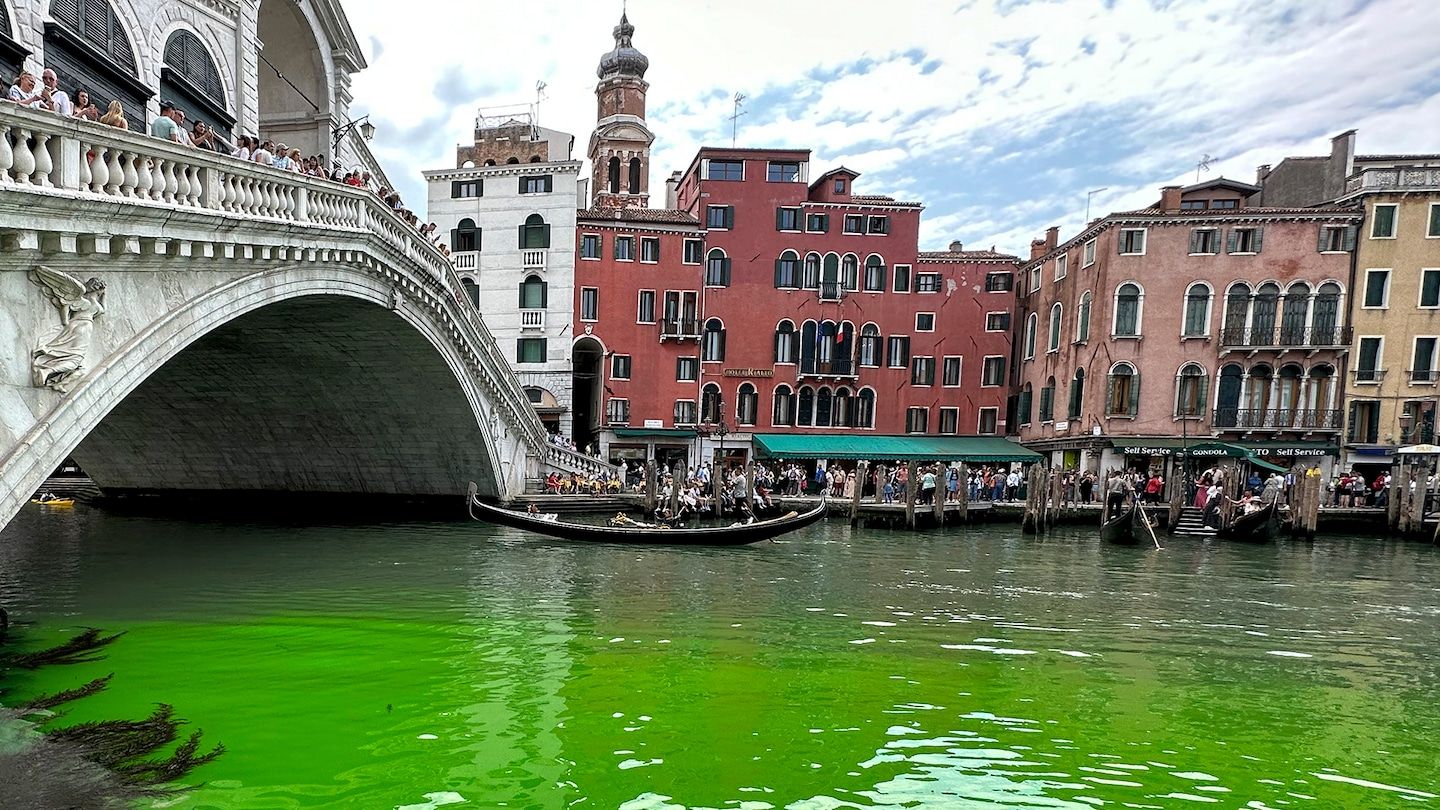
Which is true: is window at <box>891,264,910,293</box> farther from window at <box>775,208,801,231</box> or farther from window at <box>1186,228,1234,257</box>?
window at <box>1186,228,1234,257</box>

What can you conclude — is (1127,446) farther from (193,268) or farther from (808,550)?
(193,268)

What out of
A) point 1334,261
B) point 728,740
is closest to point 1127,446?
point 1334,261

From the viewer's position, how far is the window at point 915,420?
25734mm

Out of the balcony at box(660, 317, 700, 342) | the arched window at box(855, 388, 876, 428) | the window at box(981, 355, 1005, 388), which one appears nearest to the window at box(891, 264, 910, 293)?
the arched window at box(855, 388, 876, 428)

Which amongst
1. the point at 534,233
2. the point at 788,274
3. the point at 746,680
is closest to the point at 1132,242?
the point at 788,274

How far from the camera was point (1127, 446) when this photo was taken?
71.3 ft

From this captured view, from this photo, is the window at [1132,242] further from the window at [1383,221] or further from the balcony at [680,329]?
the balcony at [680,329]

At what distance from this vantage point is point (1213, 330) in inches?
857

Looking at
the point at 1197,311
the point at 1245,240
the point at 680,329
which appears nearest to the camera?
the point at 1245,240

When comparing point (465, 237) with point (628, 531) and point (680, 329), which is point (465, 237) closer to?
point (680, 329)

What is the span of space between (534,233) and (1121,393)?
18.9 meters

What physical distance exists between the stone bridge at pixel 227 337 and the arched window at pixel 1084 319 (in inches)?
602

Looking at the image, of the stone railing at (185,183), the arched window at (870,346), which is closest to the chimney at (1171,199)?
the arched window at (870,346)

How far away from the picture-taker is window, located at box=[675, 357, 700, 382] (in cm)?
2502
